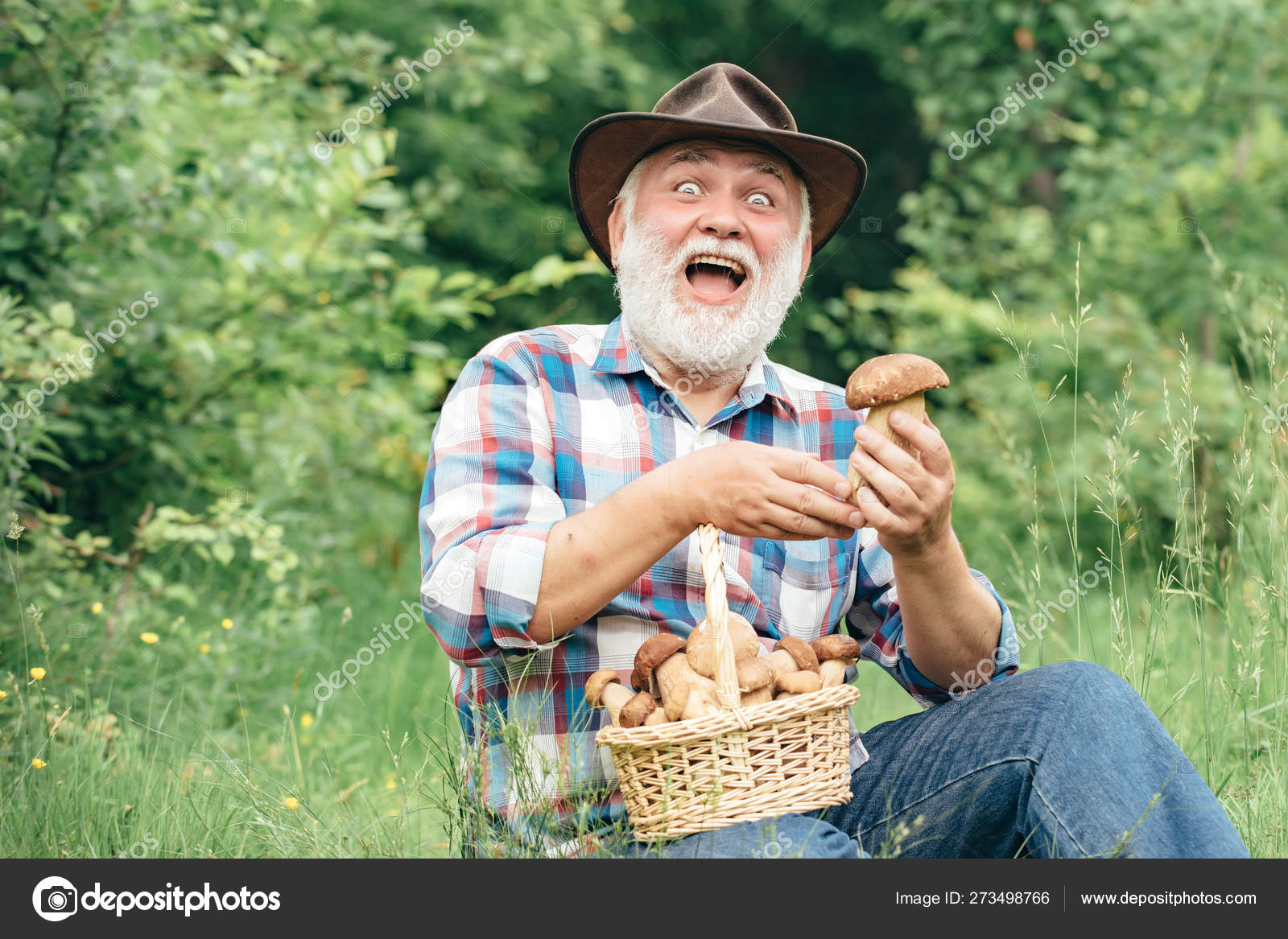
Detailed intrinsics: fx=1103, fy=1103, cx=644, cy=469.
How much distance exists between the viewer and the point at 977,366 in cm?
680

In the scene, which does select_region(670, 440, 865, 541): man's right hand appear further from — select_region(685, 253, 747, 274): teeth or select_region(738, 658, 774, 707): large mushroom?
select_region(685, 253, 747, 274): teeth

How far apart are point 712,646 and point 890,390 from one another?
0.45 metres

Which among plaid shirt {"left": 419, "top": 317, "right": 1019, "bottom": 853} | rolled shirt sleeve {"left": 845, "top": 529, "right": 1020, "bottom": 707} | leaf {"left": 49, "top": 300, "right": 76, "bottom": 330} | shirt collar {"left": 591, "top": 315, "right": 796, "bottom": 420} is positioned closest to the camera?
plaid shirt {"left": 419, "top": 317, "right": 1019, "bottom": 853}

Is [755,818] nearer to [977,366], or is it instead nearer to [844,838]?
[844,838]

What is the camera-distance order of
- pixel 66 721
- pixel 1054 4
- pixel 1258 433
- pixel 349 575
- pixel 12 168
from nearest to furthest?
1. pixel 66 721
2. pixel 1258 433
3. pixel 12 168
4. pixel 349 575
5. pixel 1054 4

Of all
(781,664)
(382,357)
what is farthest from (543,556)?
(382,357)

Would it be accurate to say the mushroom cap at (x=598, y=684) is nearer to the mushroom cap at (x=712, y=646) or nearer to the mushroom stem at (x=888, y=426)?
the mushroom cap at (x=712, y=646)

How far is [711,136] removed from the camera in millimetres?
2107

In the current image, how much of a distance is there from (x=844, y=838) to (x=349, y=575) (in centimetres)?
317

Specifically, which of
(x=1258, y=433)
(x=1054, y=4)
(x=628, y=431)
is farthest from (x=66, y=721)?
(x=1054, y=4)

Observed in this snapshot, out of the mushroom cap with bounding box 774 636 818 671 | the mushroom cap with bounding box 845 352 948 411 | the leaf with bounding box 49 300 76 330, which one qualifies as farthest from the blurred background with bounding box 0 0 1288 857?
the mushroom cap with bounding box 774 636 818 671

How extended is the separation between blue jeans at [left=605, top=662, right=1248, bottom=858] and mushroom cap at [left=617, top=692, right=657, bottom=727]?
177 millimetres

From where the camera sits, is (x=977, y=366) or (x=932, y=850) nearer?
(x=932, y=850)

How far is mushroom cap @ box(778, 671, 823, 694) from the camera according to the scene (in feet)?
5.07
